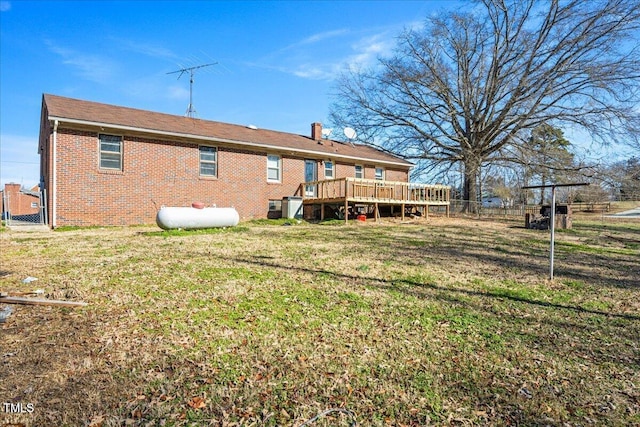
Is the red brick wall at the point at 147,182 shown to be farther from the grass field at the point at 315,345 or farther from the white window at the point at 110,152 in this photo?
the grass field at the point at 315,345

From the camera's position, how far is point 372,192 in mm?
15352

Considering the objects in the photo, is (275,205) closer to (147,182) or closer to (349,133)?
(147,182)

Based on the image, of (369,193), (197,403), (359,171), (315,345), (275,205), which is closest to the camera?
(197,403)

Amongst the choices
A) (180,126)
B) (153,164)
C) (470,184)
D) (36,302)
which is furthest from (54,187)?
(470,184)

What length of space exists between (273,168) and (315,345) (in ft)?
45.9

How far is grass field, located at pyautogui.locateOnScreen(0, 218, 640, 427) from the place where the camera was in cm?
212

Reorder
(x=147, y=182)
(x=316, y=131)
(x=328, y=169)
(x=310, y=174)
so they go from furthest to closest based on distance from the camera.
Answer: (x=316, y=131)
(x=328, y=169)
(x=310, y=174)
(x=147, y=182)

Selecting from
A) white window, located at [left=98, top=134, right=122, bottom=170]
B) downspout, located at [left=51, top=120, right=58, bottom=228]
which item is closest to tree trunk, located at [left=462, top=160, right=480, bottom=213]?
white window, located at [left=98, top=134, right=122, bottom=170]

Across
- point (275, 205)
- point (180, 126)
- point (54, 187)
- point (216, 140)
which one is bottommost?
point (275, 205)

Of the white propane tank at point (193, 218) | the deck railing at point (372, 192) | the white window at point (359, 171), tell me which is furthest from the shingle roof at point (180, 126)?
the white propane tank at point (193, 218)

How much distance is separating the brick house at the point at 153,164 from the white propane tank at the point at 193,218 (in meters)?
3.54

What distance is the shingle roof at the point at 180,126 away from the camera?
11.8 meters

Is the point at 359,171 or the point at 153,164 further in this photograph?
the point at 359,171

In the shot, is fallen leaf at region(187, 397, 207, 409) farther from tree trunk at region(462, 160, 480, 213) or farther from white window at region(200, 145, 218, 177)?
tree trunk at region(462, 160, 480, 213)
